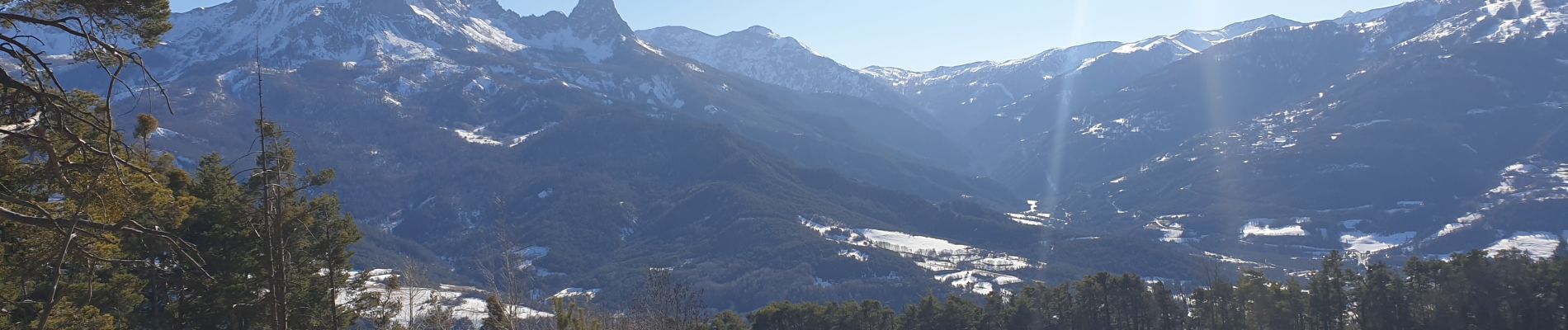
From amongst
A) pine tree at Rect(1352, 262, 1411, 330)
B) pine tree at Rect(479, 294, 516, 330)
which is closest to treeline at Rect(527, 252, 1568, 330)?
pine tree at Rect(1352, 262, 1411, 330)

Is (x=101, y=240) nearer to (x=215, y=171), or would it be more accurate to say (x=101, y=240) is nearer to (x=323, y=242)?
(x=323, y=242)

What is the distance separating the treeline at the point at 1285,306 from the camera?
7681cm

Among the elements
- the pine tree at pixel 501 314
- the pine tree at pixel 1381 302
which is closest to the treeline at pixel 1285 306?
the pine tree at pixel 1381 302

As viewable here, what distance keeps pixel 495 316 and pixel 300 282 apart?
12758 millimetres

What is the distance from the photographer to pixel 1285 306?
85.8 m

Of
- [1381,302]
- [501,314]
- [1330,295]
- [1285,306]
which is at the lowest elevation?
[1381,302]

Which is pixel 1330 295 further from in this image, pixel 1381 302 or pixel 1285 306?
pixel 1381 302

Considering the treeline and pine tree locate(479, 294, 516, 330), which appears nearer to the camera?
pine tree locate(479, 294, 516, 330)

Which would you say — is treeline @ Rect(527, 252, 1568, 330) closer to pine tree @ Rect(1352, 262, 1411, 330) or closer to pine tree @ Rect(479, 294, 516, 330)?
pine tree @ Rect(1352, 262, 1411, 330)

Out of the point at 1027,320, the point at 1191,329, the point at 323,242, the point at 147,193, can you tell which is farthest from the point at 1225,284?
the point at 147,193

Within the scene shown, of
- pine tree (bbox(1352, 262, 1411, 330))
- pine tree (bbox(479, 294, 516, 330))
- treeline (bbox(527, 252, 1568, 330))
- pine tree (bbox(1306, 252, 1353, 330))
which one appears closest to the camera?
pine tree (bbox(479, 294, 516, 330))

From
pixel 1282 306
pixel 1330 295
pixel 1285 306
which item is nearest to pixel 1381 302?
pixel 1330 295

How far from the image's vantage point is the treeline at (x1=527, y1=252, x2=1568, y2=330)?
76.8m

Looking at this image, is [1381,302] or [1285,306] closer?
[1381,302]
